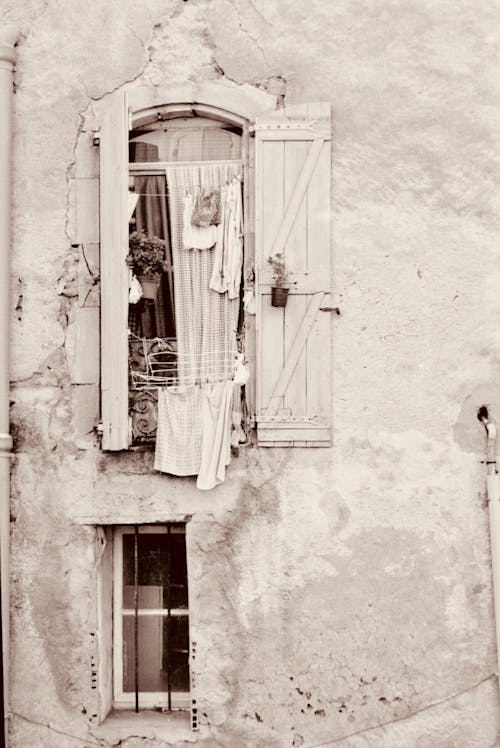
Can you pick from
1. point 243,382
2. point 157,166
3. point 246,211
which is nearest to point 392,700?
point 243,382

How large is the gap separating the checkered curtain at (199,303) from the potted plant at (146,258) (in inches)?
6.7

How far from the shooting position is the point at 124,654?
268 inches

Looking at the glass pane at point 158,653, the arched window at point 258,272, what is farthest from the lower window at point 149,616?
the arched window at point 258,272

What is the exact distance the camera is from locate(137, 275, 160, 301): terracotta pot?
6.69 m

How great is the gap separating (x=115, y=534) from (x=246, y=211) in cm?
266

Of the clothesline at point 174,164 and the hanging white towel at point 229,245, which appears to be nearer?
the hanging white towel at point 229,245

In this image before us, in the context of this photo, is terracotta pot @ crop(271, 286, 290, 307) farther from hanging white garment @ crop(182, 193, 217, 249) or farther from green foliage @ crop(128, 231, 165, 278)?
green foliage @ crop(128, 231, 165, 278)

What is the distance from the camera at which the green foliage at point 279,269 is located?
6.53 m

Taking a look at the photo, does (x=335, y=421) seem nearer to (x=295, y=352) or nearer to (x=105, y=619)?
(x=295, y=352)

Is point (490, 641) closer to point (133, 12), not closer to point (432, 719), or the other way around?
point (432, 719)

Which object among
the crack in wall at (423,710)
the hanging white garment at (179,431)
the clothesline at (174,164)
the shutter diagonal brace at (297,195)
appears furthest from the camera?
the clothesline at (174,164)

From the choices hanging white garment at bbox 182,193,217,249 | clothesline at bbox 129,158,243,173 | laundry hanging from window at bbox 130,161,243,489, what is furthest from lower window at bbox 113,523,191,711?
clothesline at bbox 129,158,243,173

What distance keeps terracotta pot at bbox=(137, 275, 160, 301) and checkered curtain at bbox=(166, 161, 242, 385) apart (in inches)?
6.5

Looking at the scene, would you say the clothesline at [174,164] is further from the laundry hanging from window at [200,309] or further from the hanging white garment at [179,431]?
the hanging white garment at [179,431]
